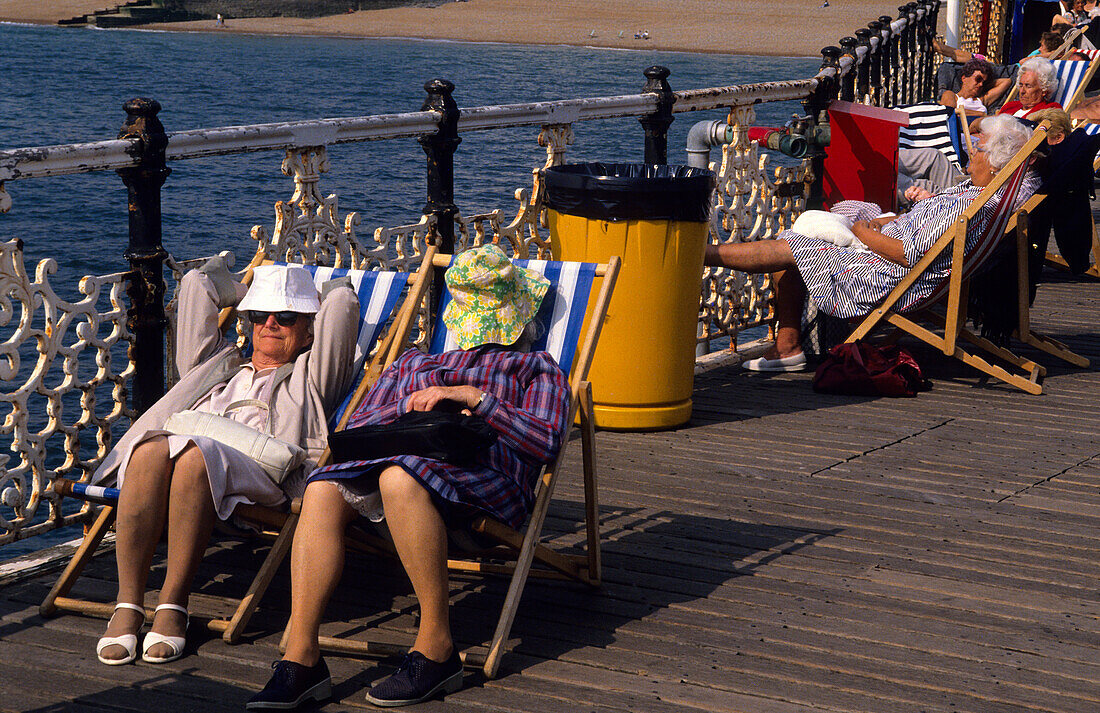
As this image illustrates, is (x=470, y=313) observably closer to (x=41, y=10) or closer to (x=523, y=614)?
(x=523, y=614)

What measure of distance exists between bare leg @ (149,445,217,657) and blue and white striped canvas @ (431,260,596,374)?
0.92 meters

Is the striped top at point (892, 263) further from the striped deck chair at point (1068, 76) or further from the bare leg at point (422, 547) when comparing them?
the striped deck chair at point (1068, 76)

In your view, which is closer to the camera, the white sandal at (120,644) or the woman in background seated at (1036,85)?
the white sandal at (120,644)

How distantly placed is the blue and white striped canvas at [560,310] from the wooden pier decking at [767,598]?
0.70 metres

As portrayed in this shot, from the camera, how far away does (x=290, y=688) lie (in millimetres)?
3020

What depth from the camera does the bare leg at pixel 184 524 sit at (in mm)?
3365

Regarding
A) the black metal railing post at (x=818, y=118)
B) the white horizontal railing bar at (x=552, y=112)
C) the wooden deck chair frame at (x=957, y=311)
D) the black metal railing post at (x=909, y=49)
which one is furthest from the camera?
the black metal railing post at (x=909, y=49)

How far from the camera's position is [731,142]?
259 inches

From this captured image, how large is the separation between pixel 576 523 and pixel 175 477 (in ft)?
4.96

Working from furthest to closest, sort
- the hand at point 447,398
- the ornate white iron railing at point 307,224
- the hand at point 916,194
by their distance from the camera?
the hand at point 916,194 → the ornate white iron railing at point 307,224 → the hand at point 447,398

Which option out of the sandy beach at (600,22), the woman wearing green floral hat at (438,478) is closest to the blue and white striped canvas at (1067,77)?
the woman wearing green floral hat at (438,478)

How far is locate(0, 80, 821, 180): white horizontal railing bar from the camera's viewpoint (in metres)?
3.79

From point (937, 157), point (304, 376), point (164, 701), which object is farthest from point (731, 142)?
point (164, 701)

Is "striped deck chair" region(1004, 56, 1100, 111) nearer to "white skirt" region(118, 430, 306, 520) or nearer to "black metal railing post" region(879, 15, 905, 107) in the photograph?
"black metal railing post" region(879, 15, 905, 107)
